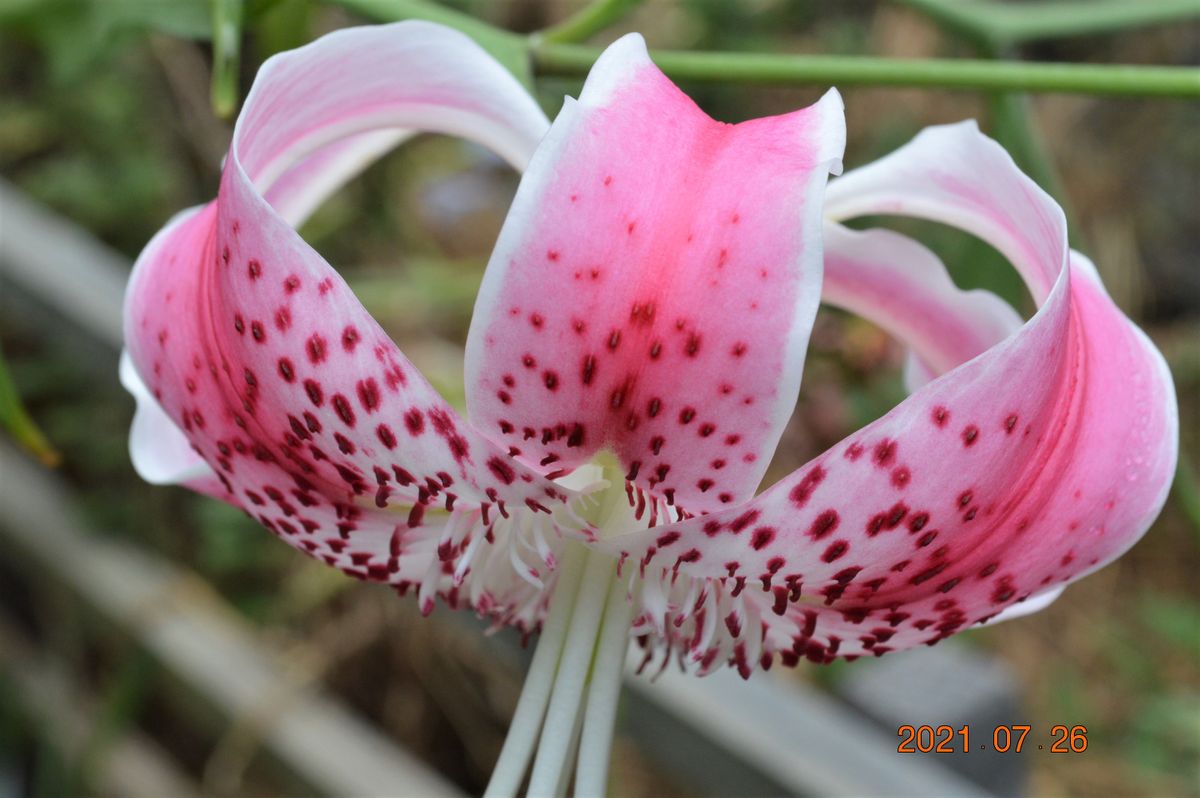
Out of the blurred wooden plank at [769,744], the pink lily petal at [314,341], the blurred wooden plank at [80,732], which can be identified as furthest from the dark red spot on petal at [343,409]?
the blurred wooden plank at [80,732]

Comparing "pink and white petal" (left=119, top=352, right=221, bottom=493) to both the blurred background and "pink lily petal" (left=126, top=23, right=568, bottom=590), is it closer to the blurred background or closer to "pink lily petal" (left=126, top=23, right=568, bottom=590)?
"pink lily petal" (left=126, top=23, right=568, bottom=590)

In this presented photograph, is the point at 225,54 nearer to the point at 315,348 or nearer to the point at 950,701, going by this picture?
the point at 315,348

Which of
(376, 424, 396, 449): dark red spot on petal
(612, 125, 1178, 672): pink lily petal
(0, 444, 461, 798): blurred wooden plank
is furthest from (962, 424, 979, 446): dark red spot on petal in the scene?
(0, 444, 461, 798): blurred wooden plank

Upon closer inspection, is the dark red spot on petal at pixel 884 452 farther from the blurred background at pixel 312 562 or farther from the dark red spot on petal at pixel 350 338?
the blurred background at pixel 312 562

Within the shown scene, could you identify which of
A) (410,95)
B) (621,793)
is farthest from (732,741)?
(410,95)

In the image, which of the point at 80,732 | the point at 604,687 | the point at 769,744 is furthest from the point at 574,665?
the point at 80,732

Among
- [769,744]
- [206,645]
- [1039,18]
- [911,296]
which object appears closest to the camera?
[911,296]

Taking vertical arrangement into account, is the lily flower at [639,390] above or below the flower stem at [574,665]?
above

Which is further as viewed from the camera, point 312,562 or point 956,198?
point 312,562
